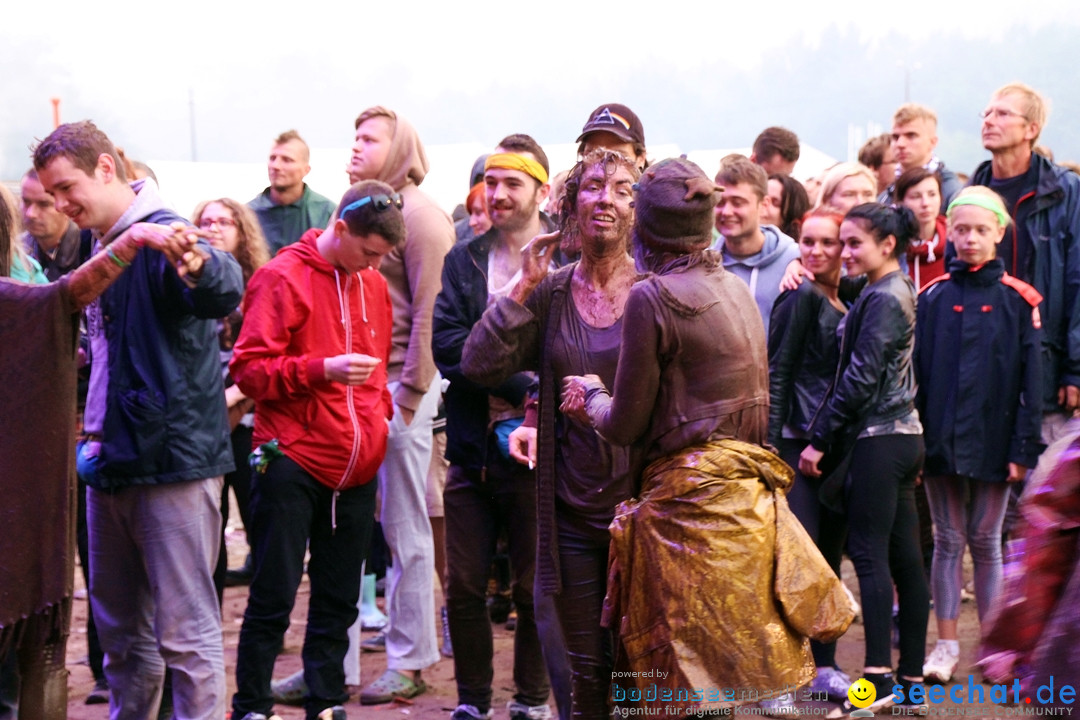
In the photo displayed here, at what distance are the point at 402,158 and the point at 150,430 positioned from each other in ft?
7.24

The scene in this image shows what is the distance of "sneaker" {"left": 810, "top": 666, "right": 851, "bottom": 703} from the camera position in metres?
5.28

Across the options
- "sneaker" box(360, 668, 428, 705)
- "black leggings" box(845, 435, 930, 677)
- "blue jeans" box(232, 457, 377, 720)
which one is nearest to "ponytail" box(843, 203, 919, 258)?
"black leggings" box(845, 435, 930, 677)

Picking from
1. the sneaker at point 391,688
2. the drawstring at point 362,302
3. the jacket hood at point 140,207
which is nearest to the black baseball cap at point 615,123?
the drawstring at point 362,302

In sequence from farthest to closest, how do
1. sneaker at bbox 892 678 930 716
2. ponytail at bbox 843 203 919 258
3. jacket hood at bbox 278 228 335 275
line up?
ponytail at bbox 843 203 919 258 → sneaker at bbox 892 678 930 716 → jacket hood at bbox 278 228 335 275

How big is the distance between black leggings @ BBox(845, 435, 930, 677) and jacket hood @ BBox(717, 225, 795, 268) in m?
0.95

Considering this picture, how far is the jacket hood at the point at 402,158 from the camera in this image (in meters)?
5.83

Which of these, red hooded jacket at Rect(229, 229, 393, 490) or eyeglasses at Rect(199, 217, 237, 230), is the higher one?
eyeglasses at Rect(199, 217, 237, 230)

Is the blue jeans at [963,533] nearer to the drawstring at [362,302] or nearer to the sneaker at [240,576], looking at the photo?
the drawstring at [362,302]

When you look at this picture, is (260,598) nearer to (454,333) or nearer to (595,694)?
(454,333)

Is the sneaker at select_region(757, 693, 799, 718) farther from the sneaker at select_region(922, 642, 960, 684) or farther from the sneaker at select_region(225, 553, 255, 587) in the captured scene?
the sneaker at select_region(225, 553, 255, 587)

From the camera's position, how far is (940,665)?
5551 millimetres

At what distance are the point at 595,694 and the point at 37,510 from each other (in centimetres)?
195

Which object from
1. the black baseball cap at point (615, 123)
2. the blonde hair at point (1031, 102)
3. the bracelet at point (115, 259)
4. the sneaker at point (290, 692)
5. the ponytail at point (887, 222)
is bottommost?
the sneaker at point (290, 692)

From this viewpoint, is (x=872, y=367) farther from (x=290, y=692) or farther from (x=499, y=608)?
(x=290, y=692)
